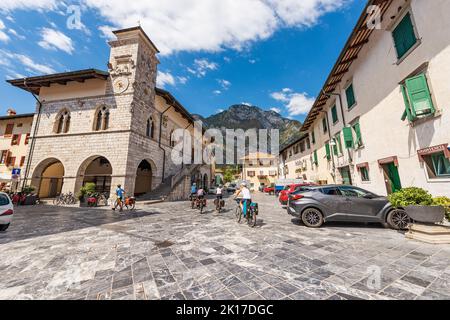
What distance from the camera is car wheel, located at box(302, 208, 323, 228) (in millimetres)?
6332

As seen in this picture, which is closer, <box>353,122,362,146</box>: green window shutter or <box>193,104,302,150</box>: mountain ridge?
<box>353,122,362,146</box>: green window shutter

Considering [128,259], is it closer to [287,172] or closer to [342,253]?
[342,253]

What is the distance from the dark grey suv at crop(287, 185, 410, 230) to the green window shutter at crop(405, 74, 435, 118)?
3433mm

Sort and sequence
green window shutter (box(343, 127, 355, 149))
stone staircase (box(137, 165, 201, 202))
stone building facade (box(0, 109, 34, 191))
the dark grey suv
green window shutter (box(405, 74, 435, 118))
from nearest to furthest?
the dark grey suv
green window shutter (box(405, 74, 435, 118))
green window shutter (box(343, 127, 355, 149))
stone staircase (box(137, 165, 201, 202))
stone building facade (box(0, 109, 34, 191))

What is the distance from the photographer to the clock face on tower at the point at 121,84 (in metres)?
15.1

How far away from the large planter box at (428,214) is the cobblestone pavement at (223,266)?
0.70 metres

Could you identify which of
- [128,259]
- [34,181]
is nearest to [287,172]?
[128,259]

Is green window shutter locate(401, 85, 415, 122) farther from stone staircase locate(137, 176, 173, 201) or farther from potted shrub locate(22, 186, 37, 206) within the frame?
potted shrub locate(22, 186, 37, 206)

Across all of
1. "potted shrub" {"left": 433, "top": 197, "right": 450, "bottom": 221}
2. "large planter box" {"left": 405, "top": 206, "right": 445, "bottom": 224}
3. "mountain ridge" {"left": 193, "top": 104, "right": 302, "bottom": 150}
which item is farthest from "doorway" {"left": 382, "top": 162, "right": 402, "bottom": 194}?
"mountain ridge" {"left": 193, "top": 104, "right": 302, "bottom": 150}

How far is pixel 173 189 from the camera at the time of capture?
16.7 metres

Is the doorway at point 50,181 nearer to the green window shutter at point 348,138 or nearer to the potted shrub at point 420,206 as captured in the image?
the potted shrub at point 420,206

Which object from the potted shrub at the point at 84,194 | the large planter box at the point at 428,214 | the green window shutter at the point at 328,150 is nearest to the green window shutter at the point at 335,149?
the green window shutter at the point at 328,150

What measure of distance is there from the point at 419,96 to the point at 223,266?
881cm

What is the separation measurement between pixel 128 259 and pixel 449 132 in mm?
9942
